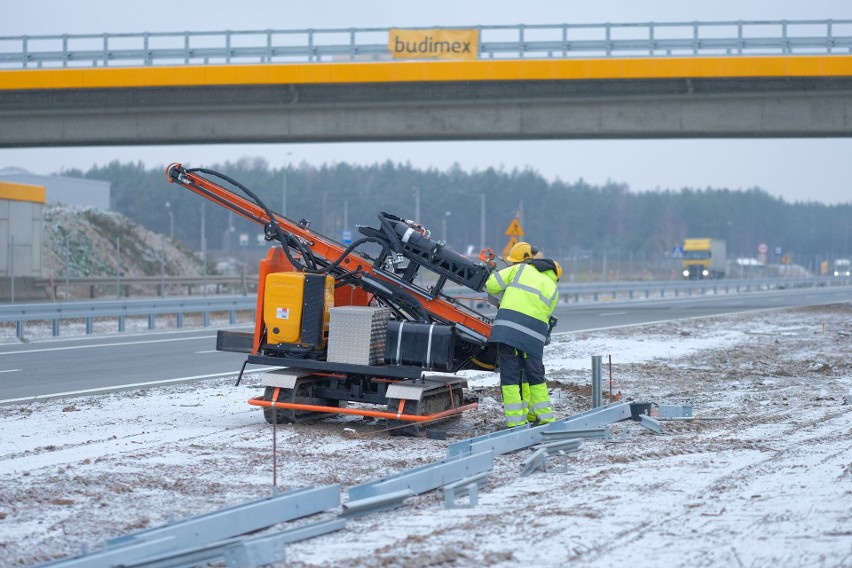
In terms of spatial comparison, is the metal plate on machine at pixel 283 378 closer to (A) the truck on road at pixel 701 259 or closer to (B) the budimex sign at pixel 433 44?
(B) the budimex sign at pixel 433 44

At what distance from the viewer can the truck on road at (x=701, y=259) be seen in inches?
2805

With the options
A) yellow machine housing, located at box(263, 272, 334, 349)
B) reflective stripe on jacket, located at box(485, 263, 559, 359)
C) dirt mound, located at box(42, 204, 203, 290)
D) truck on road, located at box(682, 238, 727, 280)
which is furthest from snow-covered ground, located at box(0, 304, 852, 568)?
truck on road, located at box(682, 238, 727, 280)

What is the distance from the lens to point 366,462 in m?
8.59

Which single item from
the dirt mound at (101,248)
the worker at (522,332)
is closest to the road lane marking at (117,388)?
the worker at (522,332)

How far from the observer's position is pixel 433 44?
30281mm

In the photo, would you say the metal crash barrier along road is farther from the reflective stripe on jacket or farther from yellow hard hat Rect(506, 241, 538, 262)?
yellow hard hat Rect(506, 241, 538, 262)

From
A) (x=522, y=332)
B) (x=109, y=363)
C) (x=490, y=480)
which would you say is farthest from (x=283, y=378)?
(x=109, y=363)

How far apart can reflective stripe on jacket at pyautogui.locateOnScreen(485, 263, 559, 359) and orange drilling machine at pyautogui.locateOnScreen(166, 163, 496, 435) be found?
24cm

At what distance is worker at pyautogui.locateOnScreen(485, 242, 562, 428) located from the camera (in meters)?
9.79

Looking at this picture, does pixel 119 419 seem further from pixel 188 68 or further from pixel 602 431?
pixel 188 68

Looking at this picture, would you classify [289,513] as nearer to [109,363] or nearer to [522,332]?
[522,332]

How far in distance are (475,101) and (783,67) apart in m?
7.99

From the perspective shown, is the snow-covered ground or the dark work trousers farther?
the dark work trousers

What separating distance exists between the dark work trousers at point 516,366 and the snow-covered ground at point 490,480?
2.43 feet
